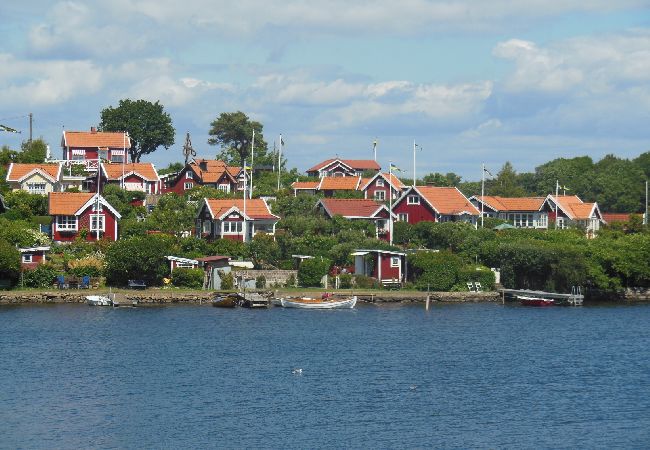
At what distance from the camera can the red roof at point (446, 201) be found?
107 metres

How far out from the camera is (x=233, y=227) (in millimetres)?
97438

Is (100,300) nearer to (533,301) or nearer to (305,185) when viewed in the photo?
(533,301)

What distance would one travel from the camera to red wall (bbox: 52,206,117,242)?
303 feet

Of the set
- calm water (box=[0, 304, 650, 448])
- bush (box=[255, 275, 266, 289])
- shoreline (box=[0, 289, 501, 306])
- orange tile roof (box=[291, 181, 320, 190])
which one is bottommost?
calm water (box=[0, 304, 650, 448])

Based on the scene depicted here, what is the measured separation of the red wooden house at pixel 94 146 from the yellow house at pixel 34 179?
414 inches

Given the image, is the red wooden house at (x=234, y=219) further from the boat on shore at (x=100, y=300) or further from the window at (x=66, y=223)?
the boat on shore at (x=100, y=300)

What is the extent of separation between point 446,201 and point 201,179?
2602cm

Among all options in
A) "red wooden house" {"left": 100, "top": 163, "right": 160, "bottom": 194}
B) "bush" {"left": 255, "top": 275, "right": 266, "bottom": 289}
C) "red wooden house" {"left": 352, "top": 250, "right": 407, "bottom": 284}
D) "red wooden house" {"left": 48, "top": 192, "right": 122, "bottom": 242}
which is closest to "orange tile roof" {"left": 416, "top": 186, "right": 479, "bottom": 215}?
"red wooden house" {"left": 352, "top": 250, "right": 407, "bottom": 284}

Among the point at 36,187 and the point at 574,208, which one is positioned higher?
the point at 36,187

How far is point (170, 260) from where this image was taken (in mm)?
86812

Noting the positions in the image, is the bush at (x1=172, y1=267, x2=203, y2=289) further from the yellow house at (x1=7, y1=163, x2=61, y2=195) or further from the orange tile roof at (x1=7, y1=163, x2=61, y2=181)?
the orange tile roof at (x1=7, y1=163, x2=61, y2=181)

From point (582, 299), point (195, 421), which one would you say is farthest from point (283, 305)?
Result: point (195, 421)

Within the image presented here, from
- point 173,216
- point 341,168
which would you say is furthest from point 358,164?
point 173,216

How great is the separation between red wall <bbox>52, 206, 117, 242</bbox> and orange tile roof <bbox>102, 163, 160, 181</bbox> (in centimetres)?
1774
